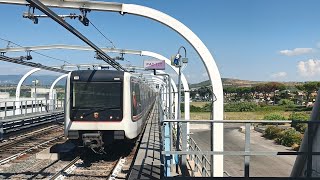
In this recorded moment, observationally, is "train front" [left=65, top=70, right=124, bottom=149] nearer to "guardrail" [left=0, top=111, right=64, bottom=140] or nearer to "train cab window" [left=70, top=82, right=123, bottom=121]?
"train cab window" [left=70, top=82, right=123, bottom=121]

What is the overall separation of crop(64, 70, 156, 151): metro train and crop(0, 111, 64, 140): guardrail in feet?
22.9

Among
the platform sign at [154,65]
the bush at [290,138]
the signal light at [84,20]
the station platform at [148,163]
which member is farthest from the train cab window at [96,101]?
the bush at [290,138]

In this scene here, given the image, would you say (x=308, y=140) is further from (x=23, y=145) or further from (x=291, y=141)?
(x=291, y=141)

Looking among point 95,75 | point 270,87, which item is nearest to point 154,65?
point 95,75

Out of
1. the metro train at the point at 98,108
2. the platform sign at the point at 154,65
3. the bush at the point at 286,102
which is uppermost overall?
the platform sign at the point at 154,65

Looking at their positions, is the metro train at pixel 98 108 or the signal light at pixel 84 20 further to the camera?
the metro train at pixel 98 108

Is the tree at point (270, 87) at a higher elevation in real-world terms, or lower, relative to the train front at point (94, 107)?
higher

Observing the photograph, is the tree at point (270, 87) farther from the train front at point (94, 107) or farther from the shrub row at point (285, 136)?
the train front at point (94, 107)

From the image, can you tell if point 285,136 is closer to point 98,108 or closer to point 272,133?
point 272,133

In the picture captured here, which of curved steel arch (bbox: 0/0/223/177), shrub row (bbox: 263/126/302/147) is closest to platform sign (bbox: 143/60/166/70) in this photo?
curved steel arch (bbox: 0/0/223/177)

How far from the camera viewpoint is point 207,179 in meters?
5.85

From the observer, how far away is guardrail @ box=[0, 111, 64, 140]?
65.3ft

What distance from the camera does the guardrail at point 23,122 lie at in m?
19.9

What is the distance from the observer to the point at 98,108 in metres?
13.1
